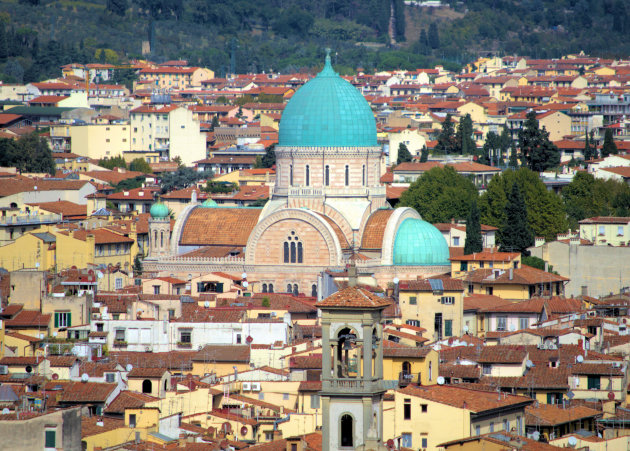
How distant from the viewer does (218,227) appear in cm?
6969

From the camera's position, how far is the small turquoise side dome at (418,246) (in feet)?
219

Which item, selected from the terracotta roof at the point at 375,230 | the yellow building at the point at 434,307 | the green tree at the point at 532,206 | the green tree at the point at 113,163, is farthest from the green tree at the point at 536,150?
the yellow building at the point at 434,307

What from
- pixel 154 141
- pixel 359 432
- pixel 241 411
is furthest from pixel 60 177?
pixel 359 432

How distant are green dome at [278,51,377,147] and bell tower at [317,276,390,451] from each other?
3466 cm

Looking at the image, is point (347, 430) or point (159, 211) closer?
point (347, 430)

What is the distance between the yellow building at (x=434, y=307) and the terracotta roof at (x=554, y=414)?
1448 centimetres

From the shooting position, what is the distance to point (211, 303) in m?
59.2

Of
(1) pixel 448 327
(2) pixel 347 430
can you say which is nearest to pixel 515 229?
(1) pixel 448 327

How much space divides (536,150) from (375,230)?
101 ft

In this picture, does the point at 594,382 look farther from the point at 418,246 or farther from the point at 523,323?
the point at 418,246

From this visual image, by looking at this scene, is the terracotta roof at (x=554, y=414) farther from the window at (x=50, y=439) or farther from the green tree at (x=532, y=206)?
the green tree at (x=532, y=206)

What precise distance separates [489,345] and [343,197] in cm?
1705

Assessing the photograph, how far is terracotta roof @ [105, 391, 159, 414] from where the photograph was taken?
43.8 meters

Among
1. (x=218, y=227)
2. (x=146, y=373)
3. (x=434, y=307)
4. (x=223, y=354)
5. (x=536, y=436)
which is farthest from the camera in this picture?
(x=218, y=227)
